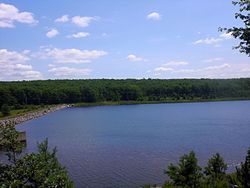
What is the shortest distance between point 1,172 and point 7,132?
1634mm

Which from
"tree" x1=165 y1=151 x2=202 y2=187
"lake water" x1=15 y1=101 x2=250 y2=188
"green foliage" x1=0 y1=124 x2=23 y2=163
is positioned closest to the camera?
"green foliage" x1=0 y1=124 x2=23 y2=163

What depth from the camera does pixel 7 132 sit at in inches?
609

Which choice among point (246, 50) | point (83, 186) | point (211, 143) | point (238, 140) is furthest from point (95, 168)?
point (246, 50)

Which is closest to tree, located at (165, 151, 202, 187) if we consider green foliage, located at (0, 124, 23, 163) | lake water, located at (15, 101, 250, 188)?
lake water, located at (15, 101, 250, 188)

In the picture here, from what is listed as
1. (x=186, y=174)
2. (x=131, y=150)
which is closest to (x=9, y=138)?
(x=186, y=174)

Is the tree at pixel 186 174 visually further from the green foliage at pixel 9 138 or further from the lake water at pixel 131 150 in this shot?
the green foliage at pixel 9 138

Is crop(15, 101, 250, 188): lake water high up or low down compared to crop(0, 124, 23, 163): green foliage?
down

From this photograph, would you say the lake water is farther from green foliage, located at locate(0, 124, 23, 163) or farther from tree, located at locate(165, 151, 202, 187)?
green foliage, located at locate(0, 124, 23, 163)

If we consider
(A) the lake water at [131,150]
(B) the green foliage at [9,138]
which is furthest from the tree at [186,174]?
(B) the green foliage at [9,138]

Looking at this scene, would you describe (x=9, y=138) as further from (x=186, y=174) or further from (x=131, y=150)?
(x=131, y=150)

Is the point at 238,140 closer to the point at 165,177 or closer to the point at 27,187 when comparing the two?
the point at 165,177

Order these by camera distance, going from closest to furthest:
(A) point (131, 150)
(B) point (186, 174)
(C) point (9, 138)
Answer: (C) point (9, 138), (B) point (186, 174), (A) point (131, 150)

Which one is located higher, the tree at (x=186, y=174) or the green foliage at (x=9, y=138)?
the green foliage at (x=9, y=138)

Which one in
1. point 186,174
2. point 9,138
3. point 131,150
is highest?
point 9,138
